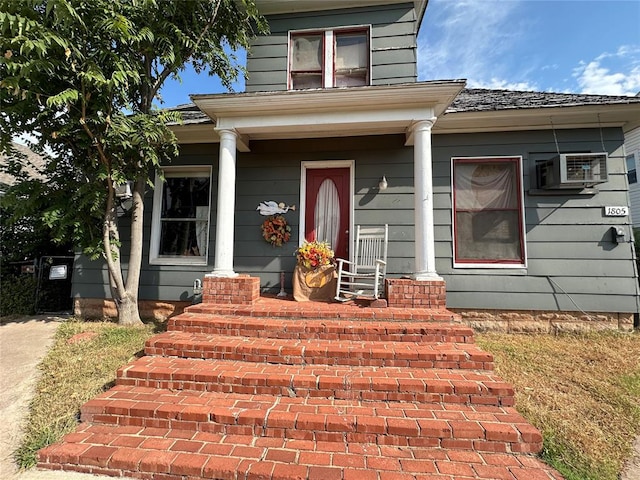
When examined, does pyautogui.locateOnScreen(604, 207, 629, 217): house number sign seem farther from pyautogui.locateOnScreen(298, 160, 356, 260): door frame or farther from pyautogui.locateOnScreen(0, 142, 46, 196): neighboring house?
pyautogui.locateOnScreen(0, 142, 46, 196): neighboring house

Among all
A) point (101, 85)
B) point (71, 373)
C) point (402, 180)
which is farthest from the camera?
point (402, 180)

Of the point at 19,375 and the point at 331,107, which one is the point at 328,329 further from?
the point at 19,375

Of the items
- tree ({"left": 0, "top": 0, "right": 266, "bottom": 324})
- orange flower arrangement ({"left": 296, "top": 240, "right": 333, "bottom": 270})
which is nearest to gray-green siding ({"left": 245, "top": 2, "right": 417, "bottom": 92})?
tree ({"left": 0, "top": 0, "right": 266, "bottom": 324})

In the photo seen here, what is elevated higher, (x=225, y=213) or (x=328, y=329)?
(x=225, y=213)

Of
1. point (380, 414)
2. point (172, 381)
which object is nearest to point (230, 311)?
point (172, 381)

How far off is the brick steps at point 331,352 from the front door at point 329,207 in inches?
80.6

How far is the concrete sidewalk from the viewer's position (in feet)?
6.02

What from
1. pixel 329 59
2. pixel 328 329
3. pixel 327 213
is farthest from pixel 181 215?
pixel 329 59

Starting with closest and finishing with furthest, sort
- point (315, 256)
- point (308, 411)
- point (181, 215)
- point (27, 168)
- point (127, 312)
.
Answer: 1. point (308, 411)
2. point (315, 256)
3. point (127, 312)
4. point (181, 215)
5. point (27, 168)

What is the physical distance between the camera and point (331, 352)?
2.75 metres

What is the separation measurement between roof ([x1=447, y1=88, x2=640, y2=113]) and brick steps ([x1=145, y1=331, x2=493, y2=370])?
337 cm

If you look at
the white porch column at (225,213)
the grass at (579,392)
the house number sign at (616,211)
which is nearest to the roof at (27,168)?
the white porch column at (225,213)

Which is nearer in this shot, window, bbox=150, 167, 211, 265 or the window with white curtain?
the window with white curtain

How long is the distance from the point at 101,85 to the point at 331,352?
12.5 feet
